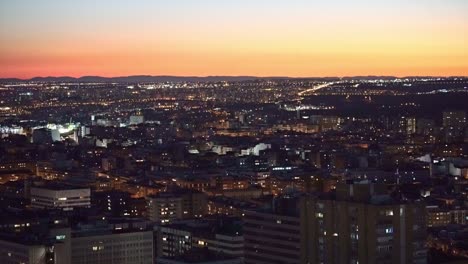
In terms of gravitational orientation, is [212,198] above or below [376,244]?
below

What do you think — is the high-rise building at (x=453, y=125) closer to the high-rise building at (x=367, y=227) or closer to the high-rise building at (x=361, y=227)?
the high-rise building at (x=361, y=227)

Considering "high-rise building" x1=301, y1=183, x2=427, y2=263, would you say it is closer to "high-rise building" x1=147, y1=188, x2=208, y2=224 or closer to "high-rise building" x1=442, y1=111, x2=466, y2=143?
"high-rise building" x1=147, y1=188, x2=208, y2=224

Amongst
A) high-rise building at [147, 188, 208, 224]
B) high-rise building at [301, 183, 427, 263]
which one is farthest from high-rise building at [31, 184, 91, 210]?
high-rise building at [301, 183, 427, 263]

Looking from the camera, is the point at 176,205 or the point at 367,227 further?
the point at 176,205

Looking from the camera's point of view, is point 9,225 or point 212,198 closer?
point 9,225

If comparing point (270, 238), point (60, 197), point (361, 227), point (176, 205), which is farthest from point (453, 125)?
point (361, 227)

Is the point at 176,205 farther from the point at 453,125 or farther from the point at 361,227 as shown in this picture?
the point at 453,125

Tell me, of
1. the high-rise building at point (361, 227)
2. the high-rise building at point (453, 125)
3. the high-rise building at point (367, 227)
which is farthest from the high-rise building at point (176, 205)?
the high-rise building at point (453, 125)

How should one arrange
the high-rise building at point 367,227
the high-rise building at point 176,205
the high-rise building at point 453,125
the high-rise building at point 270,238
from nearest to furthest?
the high-rise building at point 367,227
the high-rise building at point 270,238
the high-rise building at point 176,205
the high-rise building at point 453,125

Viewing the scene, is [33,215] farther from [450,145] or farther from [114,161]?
[450,145]

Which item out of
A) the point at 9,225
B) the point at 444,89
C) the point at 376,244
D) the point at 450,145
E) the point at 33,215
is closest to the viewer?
the point at 376,244

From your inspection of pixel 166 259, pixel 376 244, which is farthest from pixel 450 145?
pixel 376 244
